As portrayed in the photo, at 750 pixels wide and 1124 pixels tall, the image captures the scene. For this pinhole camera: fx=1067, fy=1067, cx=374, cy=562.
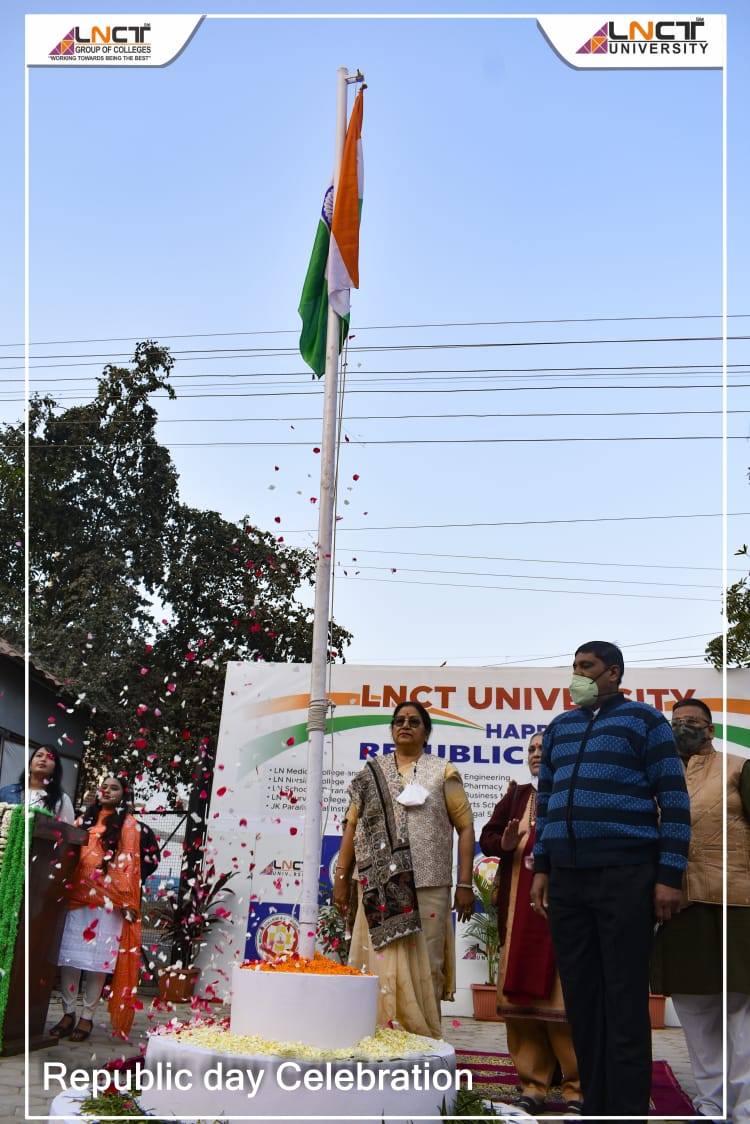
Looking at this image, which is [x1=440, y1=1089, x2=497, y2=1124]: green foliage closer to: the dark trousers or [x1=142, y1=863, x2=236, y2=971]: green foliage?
the dark trousers

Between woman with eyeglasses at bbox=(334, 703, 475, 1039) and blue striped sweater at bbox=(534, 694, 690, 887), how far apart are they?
3.51ft

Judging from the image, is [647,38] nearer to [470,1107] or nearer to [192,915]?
[470,1107]

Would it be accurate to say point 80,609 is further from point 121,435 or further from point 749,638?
point 749,638

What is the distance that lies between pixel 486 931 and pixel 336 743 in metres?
2.06

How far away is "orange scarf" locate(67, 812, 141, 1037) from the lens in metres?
6.27

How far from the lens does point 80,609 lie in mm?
15250

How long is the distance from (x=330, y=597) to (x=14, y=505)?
1278 cm

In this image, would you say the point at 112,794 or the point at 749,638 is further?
the point at 749,638

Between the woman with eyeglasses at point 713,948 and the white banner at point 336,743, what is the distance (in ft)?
14.5

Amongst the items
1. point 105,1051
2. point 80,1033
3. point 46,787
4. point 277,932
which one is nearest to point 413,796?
point 105,1051

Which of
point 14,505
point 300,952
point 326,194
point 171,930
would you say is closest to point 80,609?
point 14,505

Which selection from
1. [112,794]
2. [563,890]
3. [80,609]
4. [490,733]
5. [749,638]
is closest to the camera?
[563,890]

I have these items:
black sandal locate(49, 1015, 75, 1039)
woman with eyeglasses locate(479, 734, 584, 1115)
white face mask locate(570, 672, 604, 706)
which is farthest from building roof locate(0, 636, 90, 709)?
white face mask locate(570, 672, 604, 706)

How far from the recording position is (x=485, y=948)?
8.97 m
